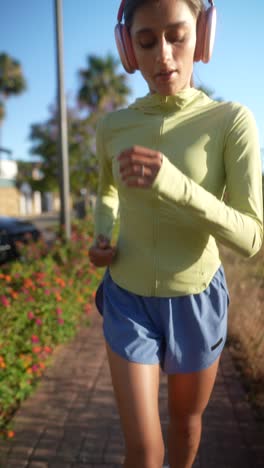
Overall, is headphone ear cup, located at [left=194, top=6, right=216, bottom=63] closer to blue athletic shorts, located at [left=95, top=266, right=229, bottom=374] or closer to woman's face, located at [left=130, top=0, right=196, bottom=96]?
woman's face, located at [left=130, top=0, right=196, bottom=96]

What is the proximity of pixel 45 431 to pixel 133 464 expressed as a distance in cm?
151

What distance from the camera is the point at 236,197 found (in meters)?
1.17

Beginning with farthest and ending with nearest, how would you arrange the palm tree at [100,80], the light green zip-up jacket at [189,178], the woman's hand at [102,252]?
the palm tree at [100,80]
the woman's hand at [102,252]
the light green zip-up jacket at [189,178]

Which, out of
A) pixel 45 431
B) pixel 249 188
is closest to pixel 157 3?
pixel 249 188

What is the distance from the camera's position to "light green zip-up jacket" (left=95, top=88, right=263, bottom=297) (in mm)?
1171

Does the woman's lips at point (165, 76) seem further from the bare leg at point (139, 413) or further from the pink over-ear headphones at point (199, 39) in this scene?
the bare leg at point (139, 413)

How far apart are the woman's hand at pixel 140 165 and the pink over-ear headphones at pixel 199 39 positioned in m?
0.58

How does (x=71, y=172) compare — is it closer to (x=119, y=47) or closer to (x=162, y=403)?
(x=162, y=403)

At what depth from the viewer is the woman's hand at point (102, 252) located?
4.57 feet

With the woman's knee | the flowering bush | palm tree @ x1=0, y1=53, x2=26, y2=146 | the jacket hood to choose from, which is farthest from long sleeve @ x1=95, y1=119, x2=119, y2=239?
palm tree @ x1=0, y1=53, x2=26, y2=146

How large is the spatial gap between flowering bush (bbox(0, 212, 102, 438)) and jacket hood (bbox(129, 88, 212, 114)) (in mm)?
1925

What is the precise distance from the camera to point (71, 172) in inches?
481

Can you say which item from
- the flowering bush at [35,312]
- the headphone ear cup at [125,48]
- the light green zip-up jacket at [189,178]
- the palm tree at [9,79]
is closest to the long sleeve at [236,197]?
the light green zip-up jacket at [189,178]

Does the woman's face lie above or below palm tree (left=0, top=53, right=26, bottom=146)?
above
